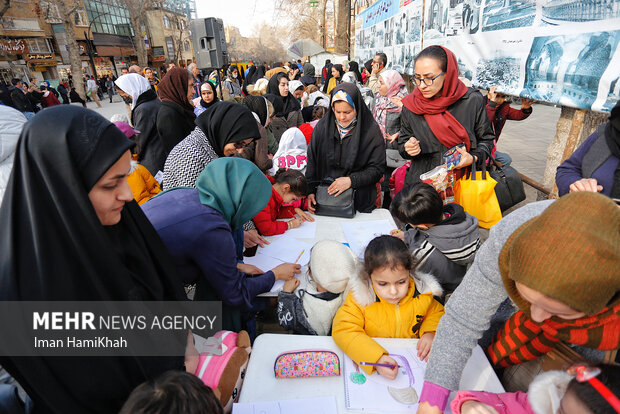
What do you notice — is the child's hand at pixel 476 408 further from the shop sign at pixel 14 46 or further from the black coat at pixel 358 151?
the shop sign at pixel 14 46

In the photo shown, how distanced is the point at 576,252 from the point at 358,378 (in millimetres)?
851

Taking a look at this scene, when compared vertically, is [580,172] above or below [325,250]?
above

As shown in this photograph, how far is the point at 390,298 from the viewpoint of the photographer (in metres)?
1.42

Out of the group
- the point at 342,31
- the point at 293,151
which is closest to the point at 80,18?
the point at 342,31

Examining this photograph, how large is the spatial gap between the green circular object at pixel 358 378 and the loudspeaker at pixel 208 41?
20.0 feet

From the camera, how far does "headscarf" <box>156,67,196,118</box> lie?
3.29 metres

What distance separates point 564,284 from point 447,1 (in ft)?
15.5

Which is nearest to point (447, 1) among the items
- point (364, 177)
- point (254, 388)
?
point (364, 177)

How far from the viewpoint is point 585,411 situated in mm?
707

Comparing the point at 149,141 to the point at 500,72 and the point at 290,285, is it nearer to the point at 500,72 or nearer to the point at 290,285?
the point at 290,285

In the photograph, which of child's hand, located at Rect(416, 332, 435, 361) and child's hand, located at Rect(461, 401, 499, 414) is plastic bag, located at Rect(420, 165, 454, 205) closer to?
child's hand, located at Rect(416, 332, 435, 361)

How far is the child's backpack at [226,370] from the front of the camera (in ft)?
3.84

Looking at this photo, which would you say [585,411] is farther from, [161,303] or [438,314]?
[161,303]

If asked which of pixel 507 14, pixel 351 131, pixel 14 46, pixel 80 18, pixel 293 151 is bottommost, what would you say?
pixel 293 151
